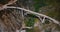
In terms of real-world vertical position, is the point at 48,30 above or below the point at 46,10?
below

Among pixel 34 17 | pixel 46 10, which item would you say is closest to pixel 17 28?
pixel 34 17

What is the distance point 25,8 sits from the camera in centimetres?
163

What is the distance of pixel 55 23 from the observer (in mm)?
1567

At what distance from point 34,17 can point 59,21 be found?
214 millimetres

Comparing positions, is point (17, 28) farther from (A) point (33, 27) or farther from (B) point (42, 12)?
(B) point (42, 12)

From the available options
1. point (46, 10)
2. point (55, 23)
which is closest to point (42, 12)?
point (46, 10)

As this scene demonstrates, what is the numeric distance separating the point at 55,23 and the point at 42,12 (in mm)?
145

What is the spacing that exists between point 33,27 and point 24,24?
0.27ft

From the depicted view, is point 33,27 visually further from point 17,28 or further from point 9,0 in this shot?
point 9,0

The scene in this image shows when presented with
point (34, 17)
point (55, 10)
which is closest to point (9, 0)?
point (34, 17)

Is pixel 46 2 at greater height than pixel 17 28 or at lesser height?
greater

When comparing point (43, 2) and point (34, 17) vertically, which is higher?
point (43, 2)

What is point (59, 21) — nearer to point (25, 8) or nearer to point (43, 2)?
point (43, 2)

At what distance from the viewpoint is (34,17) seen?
1590 mm
